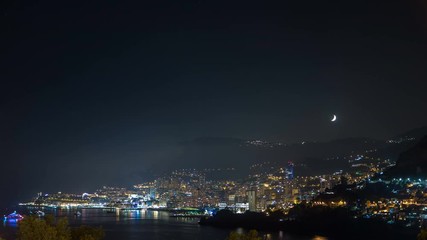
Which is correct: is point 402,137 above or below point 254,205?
above

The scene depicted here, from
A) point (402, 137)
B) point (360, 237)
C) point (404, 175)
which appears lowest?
point (360, 237)

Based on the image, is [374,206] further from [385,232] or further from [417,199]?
[385,232]

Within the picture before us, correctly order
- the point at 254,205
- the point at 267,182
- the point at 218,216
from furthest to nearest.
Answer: the point at 267,182, the point at 254,205, the point at 218,216

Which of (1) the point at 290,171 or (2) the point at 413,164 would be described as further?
(1) the point at 290,171

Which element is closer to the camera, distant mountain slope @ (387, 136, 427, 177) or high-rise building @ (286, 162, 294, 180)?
distant mountain slope @ (387, 136, 427, 177)

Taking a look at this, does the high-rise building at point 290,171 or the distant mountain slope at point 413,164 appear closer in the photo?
the distant mountain slope at point 413,164

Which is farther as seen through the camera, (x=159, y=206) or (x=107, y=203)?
→ (x=107, y=203)

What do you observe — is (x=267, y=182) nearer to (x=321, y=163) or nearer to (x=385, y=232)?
(x=321, y=163)

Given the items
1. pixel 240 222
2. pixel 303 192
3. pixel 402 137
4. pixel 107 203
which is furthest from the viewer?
pixel 107 203

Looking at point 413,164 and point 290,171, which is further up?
point 290,171

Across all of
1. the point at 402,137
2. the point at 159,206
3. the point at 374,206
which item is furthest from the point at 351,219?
the point at 159,206

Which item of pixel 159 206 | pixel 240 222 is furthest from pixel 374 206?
pixel 159 206
